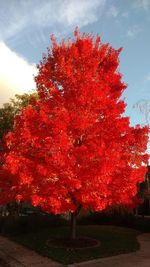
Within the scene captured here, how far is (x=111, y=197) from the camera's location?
18531 mm

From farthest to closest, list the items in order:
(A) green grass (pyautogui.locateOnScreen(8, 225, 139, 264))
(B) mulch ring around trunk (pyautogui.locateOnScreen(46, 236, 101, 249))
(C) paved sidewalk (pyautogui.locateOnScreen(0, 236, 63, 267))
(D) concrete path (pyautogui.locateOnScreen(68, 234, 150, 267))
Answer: (B) mulch ring around trunk (pyautogui.locateOnScreen(46, 236, 101, 249)), (A) green grass (pyautogui.locateOnScreen(8, 225, 139, 264)), (C) paved sidewalk (pyautogui.locateOnScreen(0, 236, 63, 267)), (D) concrete path (pyautogui.locateOnScreen(68, 234, 150, 267))

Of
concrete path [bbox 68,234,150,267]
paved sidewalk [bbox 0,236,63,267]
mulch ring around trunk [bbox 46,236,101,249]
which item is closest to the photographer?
concrete path [bbox 68,234,150,267]

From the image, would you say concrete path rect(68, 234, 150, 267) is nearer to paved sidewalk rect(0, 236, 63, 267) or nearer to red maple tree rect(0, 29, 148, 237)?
paved sidewalk rect(0, 236, 63, 267)

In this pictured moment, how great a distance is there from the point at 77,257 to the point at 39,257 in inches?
84.6

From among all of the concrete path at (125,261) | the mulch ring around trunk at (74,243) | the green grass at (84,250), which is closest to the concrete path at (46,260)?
the concrete path at (125,261)

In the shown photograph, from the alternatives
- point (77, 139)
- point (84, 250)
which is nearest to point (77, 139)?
point (77, 139)

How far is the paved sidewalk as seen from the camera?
1677 cm

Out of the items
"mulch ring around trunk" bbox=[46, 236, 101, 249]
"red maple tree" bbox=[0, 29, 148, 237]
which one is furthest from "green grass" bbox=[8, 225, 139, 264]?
"red maple tree" bbox=[0, 29, 148, 237]

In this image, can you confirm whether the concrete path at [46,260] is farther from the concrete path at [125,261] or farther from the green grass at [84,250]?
the green grass at [84,250]

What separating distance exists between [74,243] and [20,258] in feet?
12.9

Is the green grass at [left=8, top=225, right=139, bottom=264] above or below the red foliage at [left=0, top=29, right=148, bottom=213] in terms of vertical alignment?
below

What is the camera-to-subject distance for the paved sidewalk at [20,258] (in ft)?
55.0

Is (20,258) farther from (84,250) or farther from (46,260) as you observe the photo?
(84,250)

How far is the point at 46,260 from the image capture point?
57.7 feet
